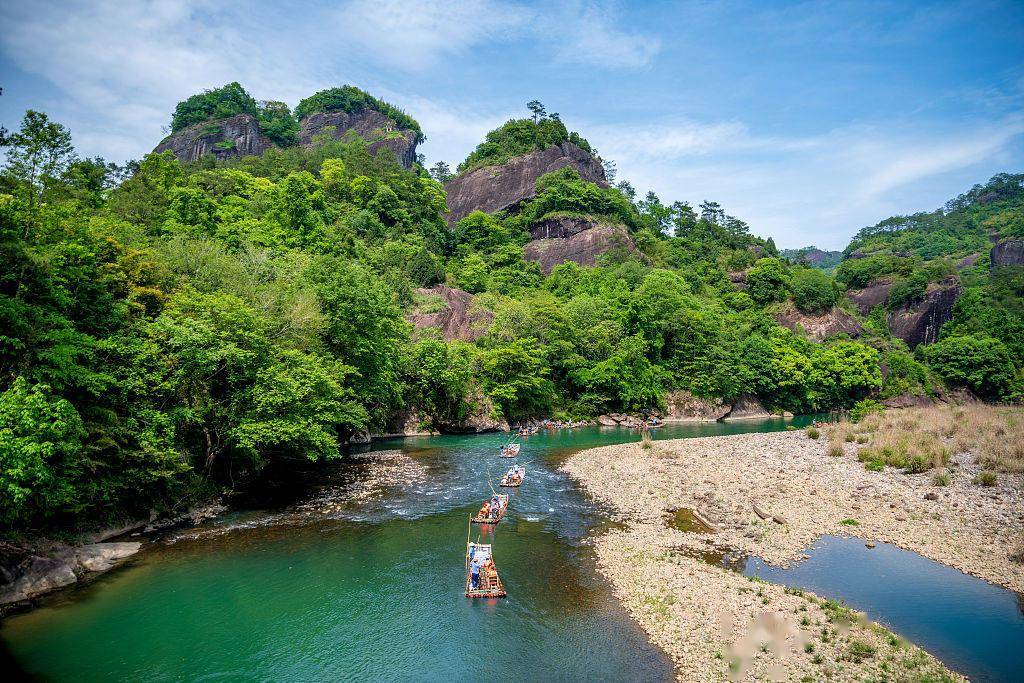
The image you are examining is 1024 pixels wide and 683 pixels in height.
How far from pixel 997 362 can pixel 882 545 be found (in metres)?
68.8

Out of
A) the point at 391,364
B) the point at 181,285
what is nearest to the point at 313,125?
the point at 391,364

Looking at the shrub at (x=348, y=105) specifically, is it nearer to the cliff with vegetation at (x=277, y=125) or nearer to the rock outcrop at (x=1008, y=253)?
the cliff with vegetation at (x=277, y=125)

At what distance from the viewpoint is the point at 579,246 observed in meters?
85.8

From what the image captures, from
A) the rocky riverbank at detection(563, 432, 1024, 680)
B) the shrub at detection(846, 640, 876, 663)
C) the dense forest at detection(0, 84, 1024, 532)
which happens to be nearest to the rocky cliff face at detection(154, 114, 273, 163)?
the dense forest at detection(0, 84, 1024, 532)

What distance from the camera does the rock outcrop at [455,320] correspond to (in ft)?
182

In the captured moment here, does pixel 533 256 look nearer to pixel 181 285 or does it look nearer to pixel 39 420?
pixel 181 285

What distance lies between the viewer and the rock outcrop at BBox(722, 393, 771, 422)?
6278 centimetres

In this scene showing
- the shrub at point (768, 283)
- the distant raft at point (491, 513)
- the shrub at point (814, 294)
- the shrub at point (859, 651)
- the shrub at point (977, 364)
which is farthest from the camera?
the shrub at point (768, 283)

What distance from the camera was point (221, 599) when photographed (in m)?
15.9

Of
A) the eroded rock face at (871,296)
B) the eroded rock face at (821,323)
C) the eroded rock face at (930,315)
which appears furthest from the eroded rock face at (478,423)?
the eroded rock face at (871,296)

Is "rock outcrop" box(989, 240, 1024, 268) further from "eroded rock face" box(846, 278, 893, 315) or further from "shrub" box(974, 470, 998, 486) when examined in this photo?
"shrub" box(974, 470, 998, 486)

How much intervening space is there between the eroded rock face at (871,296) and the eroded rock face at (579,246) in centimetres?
4103

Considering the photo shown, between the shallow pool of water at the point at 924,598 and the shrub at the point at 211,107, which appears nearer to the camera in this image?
the shallow pool of water at the point at 924,598

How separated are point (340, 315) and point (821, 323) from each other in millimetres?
71385
